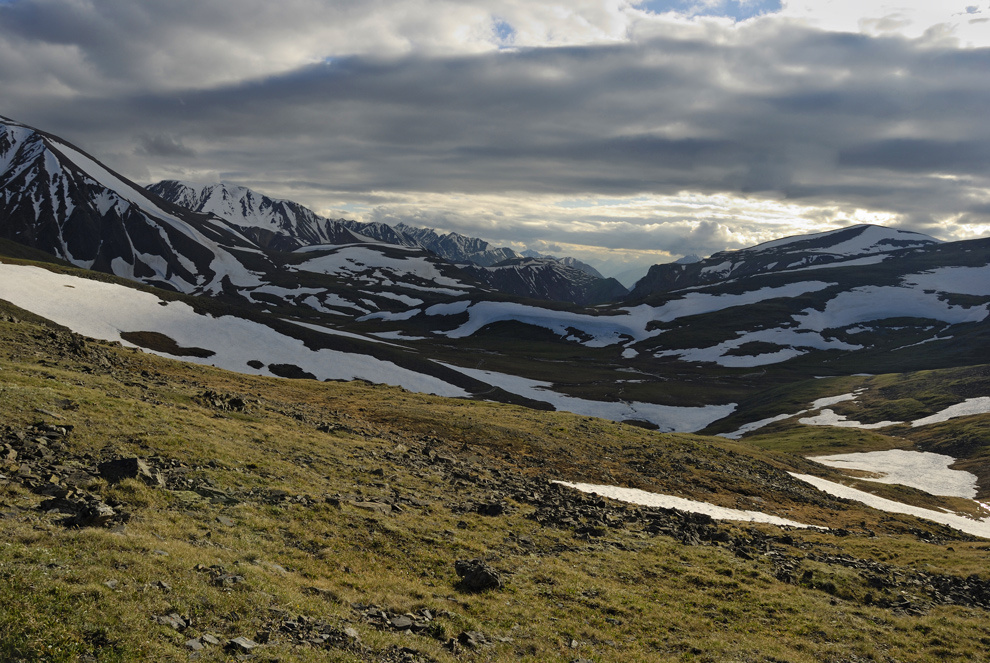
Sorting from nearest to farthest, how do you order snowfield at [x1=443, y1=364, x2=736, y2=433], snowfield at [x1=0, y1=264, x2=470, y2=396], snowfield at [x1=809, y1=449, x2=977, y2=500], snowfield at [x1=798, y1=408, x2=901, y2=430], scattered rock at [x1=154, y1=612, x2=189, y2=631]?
scattered rock at [x1=154, y1=612, x2=189, y2=631] → snowfield at [x1=809, y1=449, x2=977, y2=500] → snowfield at [x1=0, y1=264, x2=470, y2=396] → snowfield at [x1=798, y1=408, x2=901, y2=430] → snowfield at [x1=443, y1=364, x2=736, y2=433]

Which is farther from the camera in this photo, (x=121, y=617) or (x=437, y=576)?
(x=437, y=576)

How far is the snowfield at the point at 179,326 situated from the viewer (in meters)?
83.9

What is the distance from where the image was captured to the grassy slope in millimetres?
12352

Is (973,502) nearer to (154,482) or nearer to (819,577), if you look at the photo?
(819,577)

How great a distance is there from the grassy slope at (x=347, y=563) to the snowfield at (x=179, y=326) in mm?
51139

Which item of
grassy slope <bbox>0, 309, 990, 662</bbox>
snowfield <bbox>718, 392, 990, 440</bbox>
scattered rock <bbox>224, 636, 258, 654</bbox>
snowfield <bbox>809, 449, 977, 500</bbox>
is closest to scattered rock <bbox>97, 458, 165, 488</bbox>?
grassy slope <bbox>0, 309, 990, 662</bbox>

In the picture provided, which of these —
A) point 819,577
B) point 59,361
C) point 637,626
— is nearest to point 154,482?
point 637,626

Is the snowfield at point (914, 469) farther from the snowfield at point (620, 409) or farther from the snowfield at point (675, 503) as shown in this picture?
the snowfield at point (675, 503)

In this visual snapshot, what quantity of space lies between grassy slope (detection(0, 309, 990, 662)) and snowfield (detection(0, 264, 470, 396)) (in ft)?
168

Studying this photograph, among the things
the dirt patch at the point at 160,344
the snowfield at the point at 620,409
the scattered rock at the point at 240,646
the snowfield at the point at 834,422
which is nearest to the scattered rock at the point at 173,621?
the scattered rock at the point at 240,646

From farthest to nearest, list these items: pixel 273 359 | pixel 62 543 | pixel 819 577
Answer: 1. pixel 273 359
2. pixel 819 577
3. pixel 62 543

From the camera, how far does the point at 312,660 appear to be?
39.4 ft

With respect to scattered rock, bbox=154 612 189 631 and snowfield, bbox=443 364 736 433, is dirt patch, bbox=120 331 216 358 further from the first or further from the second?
scattered rock, bbox=154 612 189 631

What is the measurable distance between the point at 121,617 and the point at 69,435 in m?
14.5
